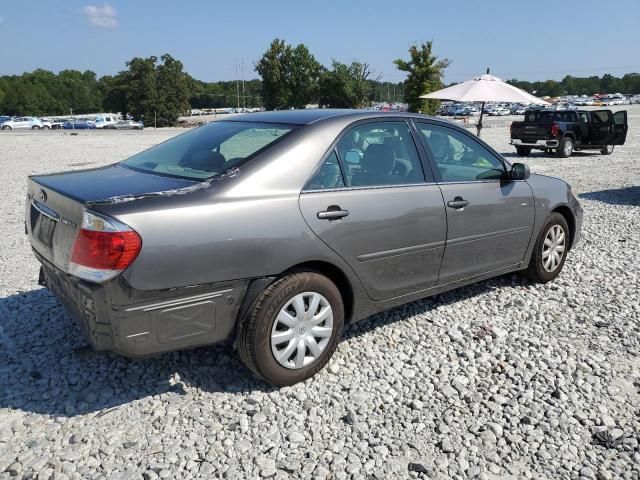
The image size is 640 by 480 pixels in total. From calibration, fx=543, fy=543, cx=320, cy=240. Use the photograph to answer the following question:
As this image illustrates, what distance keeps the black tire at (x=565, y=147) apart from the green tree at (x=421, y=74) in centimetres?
2288

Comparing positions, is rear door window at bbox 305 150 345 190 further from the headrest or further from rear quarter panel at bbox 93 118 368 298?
the headrest

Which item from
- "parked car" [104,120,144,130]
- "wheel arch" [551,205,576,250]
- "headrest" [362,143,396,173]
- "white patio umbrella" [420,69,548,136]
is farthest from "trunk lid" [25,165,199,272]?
"parked car" [104,120,144,130]

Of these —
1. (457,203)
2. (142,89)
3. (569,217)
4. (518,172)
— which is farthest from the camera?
(142,89)

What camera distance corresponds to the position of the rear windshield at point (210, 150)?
3286mm

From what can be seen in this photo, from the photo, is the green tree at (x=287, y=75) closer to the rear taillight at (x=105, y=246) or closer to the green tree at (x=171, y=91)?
the green tree at (x=171, y=91)

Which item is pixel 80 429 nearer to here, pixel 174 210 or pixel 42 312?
pixel 174 210

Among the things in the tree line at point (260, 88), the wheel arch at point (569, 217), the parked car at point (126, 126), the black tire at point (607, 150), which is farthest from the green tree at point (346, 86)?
the wheel arch at point (569, 217)

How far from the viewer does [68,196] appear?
2.93 m

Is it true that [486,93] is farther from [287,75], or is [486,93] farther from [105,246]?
[287,75]

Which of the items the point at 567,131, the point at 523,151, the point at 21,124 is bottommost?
the point at 523,151

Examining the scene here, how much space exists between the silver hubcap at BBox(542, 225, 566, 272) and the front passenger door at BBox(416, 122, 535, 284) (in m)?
0.45

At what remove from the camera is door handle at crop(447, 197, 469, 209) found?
156 inches

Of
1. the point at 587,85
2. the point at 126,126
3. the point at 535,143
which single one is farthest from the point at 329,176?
the point at 587,85

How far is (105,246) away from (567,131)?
1895 centimetres
